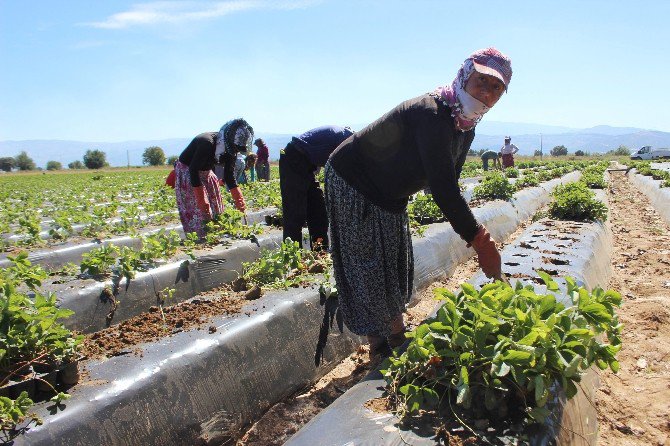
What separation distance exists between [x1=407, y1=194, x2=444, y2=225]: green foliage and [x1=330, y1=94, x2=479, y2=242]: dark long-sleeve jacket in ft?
10.9

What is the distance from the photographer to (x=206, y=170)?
4.80m

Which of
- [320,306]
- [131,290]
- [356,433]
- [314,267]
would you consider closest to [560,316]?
[356,433]

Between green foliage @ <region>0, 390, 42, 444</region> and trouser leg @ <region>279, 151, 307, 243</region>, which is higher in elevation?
trouser leg @ <region>279, 151, 307, 243</region>

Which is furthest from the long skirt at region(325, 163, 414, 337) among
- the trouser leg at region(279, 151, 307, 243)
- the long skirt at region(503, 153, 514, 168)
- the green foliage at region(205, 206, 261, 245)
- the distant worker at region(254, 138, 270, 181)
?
the long skirt at region(503, 153, 514, 168)

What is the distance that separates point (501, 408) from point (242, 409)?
1.36m

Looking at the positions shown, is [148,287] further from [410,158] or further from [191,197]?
[410,158]

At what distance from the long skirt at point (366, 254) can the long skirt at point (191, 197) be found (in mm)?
2489

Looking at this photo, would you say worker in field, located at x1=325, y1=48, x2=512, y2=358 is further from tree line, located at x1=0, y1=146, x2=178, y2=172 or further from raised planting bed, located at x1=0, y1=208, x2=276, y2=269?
tree line, located at x1=0, y1=146, x2=178, y2=172

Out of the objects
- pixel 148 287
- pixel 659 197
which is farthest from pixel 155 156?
pixel 148 287

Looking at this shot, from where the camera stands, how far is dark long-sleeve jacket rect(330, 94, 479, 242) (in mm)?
2111

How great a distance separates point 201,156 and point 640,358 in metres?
3.72

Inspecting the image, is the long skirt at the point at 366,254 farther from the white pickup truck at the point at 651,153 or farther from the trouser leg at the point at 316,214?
the white pickup truck at the point at 651,153

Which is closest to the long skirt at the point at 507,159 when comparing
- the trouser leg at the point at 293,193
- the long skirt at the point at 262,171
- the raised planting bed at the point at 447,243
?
the long skirt at the point at 262,171

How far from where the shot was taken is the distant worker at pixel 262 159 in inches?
519
